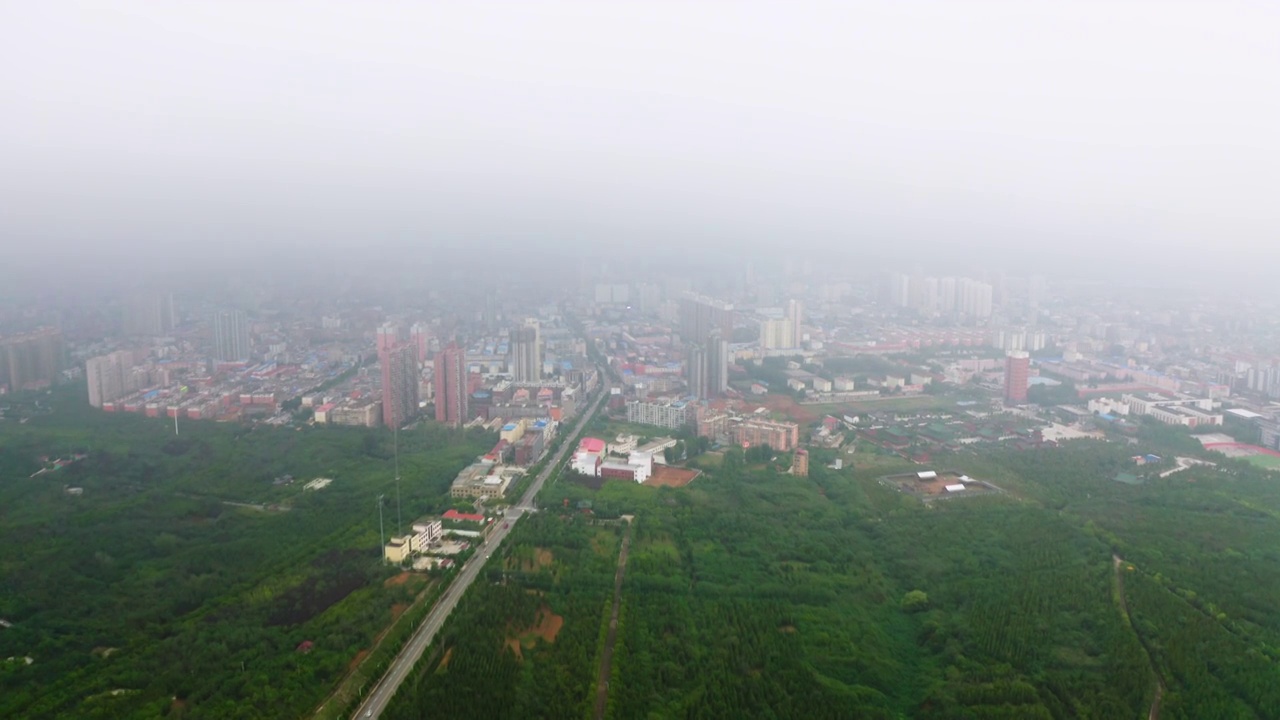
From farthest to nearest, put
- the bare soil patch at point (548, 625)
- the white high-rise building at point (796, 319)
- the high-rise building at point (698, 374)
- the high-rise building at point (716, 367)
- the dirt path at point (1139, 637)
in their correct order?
1. the white high-rise building at point (796, 319)
2. the high-rise building at point (716, 367)
3. the high-rise building at point (698, 374)
4. the bare soil patch at point (548, 625)
5. the dirt path at point (1139, 637)

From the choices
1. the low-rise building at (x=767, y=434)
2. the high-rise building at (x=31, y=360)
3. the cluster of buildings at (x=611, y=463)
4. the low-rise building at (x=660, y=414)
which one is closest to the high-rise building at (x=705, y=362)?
the low-rise building at (x=660, y=414)

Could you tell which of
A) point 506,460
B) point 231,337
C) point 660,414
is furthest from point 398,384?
point 231,337

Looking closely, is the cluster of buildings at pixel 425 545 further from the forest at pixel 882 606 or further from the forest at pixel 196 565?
the forest at pixel 882 606

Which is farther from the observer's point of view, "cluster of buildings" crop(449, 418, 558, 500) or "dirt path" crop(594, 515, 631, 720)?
"cluster of buildings" crop(449, 418, 558, 500)

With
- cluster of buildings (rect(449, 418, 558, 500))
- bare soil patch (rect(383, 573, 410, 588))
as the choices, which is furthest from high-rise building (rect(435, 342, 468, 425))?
bare soil patch (rect(383, 573, 410, 588))

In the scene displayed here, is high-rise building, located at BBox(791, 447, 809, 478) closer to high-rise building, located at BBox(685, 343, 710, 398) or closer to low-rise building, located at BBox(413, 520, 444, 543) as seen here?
high-rise building, located at BBox(685, 343, 710, 398)

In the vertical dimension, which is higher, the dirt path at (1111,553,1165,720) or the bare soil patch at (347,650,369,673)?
the dirt path at (1111,553,1165,720)
